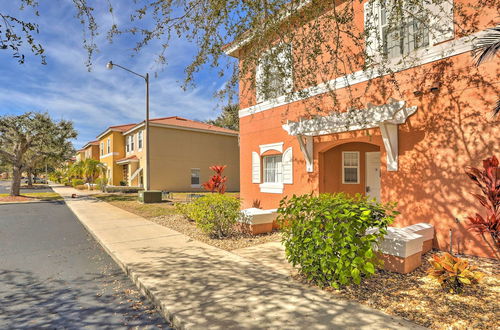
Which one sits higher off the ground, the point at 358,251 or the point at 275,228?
the point at 358,251

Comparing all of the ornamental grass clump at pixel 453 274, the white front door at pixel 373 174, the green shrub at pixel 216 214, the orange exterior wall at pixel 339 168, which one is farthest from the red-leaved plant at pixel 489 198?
the green shrub at pixel 216 214

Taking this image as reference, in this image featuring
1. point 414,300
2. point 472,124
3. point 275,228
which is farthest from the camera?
point 275,228

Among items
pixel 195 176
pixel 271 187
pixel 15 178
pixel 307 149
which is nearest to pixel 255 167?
pixel 271 187

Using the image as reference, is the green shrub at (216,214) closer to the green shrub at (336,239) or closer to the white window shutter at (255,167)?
the white window shutter at (255,167)

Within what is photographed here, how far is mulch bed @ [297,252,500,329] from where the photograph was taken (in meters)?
3.23

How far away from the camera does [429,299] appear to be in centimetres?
375

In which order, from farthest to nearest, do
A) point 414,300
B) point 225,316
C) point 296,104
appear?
point 296,104 < point 414,300 < point 225,316

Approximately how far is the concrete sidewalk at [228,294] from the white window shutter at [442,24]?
5.83m

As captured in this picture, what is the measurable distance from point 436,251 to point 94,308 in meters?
6.59

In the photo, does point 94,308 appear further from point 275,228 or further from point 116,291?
point 275,228

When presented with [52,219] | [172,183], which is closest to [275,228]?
[52,219]

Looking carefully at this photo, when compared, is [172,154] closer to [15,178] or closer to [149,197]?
[149,197]

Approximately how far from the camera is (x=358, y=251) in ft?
12.7

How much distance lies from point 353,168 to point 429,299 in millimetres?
6228
